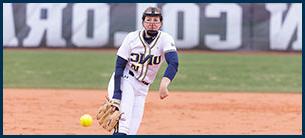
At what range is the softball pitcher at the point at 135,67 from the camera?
6773 millimetres

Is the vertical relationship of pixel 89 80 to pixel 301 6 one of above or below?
below

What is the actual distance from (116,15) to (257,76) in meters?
7.76

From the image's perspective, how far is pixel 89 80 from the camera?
17.2 meters

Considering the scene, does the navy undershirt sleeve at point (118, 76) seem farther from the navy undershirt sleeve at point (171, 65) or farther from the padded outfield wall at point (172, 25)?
the padded outfield wall at point (172, 25)

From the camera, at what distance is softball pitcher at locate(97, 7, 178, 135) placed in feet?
22.2

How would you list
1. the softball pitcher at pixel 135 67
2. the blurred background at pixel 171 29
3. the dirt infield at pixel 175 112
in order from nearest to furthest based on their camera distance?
the softball pitcher at pixel 135 67
the dirt infield at pixel 175 112
the blurred background at pixel 171 29

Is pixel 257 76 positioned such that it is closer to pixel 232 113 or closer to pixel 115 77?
pixel 232 113

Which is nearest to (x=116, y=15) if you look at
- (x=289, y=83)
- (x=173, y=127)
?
(x=289, y=83)

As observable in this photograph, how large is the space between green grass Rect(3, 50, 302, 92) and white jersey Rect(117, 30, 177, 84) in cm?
870

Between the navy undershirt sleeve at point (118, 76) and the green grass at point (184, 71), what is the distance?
28.8 feet

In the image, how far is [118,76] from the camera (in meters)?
6.78

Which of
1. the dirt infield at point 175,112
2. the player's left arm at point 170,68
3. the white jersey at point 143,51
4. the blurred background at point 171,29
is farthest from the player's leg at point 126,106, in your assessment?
the blurred background at point 171,29

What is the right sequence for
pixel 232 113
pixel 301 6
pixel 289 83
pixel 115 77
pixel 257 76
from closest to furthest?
1. pixel 115 77
2. pixel 232 113
3. pixel 289 83
4. pixel 257 76
5. pixel 301 6

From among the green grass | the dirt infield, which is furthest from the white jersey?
the green grass
